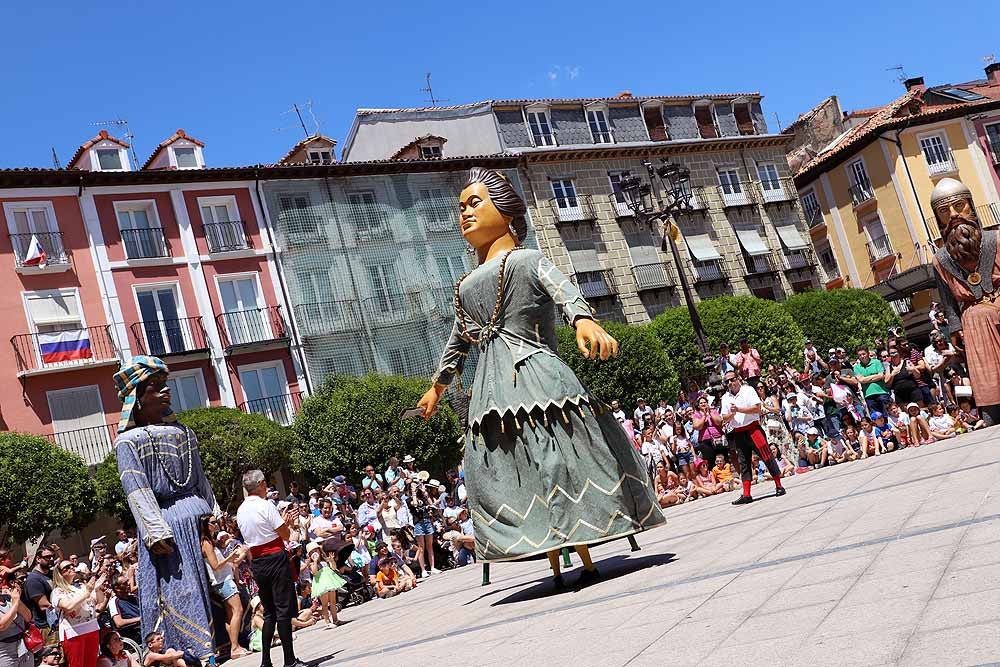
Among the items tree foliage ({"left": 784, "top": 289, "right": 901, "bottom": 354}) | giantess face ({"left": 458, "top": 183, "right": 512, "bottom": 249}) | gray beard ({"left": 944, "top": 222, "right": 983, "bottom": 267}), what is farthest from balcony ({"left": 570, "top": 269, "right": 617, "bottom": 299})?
giantess face ({"left": 458, "top": 183, "right": 512, "bottom": 249})

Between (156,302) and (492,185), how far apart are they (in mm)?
27932

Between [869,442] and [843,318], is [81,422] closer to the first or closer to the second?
[869,442]

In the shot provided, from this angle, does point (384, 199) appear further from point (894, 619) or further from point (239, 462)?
point (894, 619)

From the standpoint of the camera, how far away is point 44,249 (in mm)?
31828

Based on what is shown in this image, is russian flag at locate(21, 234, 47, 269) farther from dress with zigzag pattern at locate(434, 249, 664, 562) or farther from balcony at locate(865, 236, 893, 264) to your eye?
balcony at locate(865, 236, 893, 264)

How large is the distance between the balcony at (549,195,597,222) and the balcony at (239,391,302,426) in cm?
1372

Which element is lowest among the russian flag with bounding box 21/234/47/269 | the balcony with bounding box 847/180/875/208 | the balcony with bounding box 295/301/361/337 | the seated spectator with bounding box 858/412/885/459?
the seated spectator with bounding box 858/412/885/459

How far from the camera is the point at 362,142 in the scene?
4391 centimetres

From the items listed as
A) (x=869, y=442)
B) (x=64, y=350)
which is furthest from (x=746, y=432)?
(x=64, y=350)

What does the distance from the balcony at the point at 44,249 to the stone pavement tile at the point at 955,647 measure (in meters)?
31.7

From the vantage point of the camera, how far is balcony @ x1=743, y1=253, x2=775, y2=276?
46.8 meters

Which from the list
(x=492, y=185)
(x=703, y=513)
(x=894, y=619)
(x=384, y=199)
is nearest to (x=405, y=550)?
(x=703, y=513)

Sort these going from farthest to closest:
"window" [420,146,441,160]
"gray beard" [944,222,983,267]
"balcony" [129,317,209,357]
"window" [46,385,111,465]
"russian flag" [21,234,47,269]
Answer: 1. "window" [420,146,441,160]
2. "balcony" [129,317,209,357]
3. "russian flag" [21,234,47,269]
4. "window" [46,385,111,465]
5. "gray beard" [944,222,983,267]

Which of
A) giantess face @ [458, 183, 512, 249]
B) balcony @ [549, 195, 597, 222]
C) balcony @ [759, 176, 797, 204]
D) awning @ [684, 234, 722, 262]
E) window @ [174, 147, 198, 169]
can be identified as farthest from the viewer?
balcony @ [759, 176, 797, 204]
